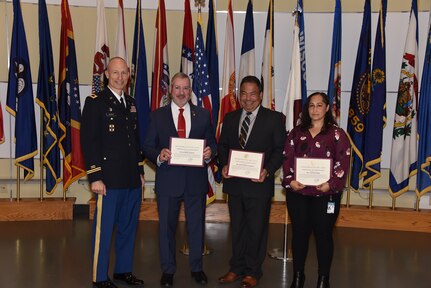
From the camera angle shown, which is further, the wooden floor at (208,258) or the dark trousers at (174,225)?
the wooden floor at (208,258)

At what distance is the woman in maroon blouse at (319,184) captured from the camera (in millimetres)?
3518

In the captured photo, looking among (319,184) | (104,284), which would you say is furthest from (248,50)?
(104,284)

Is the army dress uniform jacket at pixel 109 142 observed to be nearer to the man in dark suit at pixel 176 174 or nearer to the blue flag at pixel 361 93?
the man in dark suit at pixel 176 174

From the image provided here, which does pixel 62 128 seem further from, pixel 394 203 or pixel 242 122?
pixel 394 203

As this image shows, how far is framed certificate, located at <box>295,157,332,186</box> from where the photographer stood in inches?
137

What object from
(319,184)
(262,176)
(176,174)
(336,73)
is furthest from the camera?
(336,73)

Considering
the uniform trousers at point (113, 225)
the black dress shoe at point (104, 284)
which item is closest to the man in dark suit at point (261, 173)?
the uniform trousers at point (113, 225)

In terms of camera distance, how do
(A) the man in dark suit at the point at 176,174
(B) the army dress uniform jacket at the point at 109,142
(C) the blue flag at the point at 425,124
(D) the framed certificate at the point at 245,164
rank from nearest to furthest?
(B) the army dress uniform jacket at the point at 109,142 → (D) the framed certificate at the point at 245,164 → (A) the man in dark suit at the point at 176,174 → (C) the blue flag at the point at 425,124

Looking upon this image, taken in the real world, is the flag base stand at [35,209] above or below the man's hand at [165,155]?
below

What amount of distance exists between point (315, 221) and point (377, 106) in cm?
258

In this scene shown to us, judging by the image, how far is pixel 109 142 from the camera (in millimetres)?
3689

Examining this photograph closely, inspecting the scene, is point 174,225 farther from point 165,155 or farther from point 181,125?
point 181,125

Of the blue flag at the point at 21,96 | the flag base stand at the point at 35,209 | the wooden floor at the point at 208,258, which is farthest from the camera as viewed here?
the flag base stand at the point at 35,209

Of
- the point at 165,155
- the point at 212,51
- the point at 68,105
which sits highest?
the point at 212,51
